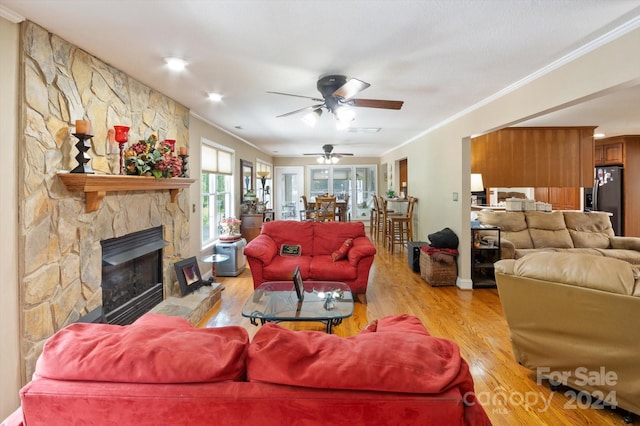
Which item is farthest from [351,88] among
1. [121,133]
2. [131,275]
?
[131,275]

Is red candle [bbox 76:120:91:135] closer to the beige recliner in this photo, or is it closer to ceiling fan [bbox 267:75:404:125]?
ceiling fan [bbox 267:75:404:125]

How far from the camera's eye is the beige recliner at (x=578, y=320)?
181cm

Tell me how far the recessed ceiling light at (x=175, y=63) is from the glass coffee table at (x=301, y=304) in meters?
2.04

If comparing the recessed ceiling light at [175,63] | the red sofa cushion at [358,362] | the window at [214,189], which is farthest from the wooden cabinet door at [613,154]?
the recessed ceiling light at [175,63]

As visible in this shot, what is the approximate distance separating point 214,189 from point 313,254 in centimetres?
214

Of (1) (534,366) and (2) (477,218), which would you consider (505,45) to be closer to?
(1) (534,366)

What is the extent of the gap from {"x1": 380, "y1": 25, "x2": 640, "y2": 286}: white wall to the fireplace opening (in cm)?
382

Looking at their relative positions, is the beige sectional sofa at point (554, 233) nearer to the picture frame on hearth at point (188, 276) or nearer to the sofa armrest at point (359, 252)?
the sofa armrest at point (359, 252)

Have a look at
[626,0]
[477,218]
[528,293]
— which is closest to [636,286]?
[528,293]

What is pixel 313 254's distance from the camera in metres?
4.42

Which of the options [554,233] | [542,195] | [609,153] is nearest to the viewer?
[554,233]

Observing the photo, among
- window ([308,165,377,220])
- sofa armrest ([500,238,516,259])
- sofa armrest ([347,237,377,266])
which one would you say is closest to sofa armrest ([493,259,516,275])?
sofa armrest ([347,237,377,266])

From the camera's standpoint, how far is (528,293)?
2156 mm

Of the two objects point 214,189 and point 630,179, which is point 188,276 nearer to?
point 214,189
